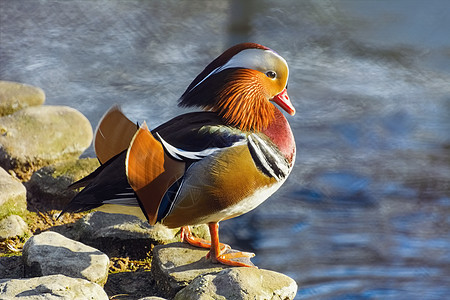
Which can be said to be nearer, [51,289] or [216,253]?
[51,289]

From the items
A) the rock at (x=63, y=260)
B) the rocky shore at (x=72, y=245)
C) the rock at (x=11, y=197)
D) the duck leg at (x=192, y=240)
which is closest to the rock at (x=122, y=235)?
→ the rocky shore at (x=72, y=245)

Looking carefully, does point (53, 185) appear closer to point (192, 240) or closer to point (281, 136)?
point (192, 240)

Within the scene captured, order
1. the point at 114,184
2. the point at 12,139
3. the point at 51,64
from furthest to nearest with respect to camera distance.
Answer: the point at 51,64 → the point at 12,139 → the point at 114,184

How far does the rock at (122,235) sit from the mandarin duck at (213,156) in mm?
321

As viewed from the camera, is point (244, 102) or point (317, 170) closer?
point (244, 102)

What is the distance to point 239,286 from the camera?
8.57 feet

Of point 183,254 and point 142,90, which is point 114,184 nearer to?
point 183,254

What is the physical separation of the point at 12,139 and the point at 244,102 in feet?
5.33

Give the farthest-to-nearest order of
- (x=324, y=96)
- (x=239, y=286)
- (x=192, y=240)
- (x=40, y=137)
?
1. (x=324, y=96)
2. (x=40, y=137)
3. (x=192, y=240)
4. (x=239, y=286)

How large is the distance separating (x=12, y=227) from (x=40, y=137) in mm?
846

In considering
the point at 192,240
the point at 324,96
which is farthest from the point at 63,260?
the point at 324,96

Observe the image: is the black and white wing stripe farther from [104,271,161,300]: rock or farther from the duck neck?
[104,271,161,300]: rock

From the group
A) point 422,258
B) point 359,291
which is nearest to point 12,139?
point 359,291

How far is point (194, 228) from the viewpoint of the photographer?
10.9ft
